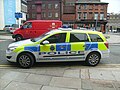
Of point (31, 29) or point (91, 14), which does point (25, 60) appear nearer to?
point (31, 29)

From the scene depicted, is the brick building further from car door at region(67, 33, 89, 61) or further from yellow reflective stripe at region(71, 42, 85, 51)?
yellow reflective stripe at region(71, 42, 85, 51)

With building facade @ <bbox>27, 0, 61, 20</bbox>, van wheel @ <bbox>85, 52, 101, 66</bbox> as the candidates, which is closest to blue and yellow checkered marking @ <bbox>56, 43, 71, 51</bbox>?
van wheel @ <bbox>85, 52, 101, 66</bbox>

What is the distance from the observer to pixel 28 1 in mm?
64562

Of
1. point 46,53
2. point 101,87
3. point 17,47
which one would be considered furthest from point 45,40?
point 101,87

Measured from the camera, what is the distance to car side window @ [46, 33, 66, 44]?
25.3 ft

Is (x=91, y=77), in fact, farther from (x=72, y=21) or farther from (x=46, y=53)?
(x=72, y=21)

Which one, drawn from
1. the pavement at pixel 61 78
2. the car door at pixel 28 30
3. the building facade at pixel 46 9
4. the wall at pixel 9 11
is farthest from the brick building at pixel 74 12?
the pavement at pixel 61 78

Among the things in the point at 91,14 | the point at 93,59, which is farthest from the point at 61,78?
the point at 91,14

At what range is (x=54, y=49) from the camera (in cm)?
757

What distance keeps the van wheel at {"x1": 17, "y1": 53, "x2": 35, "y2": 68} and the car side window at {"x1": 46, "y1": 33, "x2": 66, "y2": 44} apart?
40.1 inches

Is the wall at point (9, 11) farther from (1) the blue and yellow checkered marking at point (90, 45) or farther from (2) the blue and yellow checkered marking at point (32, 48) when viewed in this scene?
(1) the blue and yellow checkered marking at point (90, 45)

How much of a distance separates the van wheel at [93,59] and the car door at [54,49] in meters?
1.04

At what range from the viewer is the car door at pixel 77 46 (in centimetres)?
776

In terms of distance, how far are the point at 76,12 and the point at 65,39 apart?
180ft
